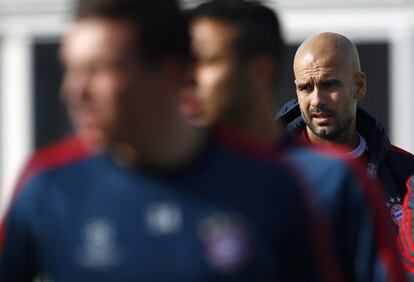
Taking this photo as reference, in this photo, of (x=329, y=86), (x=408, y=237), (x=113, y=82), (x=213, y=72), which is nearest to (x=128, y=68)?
(x=113, y=82)

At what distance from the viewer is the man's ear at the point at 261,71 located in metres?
3.06

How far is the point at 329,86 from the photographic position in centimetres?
547

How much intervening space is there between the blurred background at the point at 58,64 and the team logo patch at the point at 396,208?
4.78 m

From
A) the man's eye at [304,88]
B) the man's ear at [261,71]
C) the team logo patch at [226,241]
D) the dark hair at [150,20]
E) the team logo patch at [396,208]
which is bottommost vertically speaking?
the team logo patch at [396,208]

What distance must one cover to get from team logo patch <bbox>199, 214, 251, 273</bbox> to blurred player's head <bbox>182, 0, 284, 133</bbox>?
39cm

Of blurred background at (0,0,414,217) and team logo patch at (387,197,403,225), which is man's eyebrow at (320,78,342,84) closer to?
team logo patch at (387,197,403,225)

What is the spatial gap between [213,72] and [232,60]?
102 mm

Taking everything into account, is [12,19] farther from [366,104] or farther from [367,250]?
[367,250]

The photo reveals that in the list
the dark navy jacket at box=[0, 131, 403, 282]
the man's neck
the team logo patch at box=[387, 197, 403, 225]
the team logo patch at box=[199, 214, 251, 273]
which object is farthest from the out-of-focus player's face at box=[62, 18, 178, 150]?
the man's neck

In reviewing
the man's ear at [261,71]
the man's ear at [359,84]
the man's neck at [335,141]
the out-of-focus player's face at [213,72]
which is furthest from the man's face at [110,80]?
the man's ear at [359,84]

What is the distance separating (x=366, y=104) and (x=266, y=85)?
276 inches

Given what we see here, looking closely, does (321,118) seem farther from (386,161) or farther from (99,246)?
(99,246)

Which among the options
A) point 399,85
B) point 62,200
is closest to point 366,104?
point 399,85

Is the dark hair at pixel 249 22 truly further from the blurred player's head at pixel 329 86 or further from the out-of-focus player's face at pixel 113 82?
the blurred player's head at pixel 329 86
